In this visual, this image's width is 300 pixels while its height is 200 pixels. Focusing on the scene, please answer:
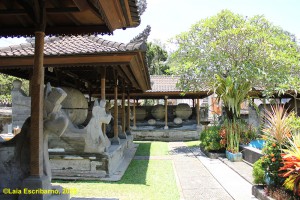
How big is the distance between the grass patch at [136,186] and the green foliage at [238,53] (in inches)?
190

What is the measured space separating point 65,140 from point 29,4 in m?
4.16

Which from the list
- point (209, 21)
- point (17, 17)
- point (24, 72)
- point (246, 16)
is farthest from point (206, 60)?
point (17, 17)

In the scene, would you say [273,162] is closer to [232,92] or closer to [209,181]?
[209,181]

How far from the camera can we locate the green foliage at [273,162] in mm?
4976

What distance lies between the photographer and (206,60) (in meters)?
11.9

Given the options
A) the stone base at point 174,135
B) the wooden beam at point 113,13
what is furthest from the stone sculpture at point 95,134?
the stone base at point 174,135

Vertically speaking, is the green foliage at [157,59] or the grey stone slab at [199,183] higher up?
the green foliage at [157,59]

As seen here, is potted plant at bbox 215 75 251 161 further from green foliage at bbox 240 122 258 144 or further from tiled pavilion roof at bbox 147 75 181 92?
tiled pavilion roof at bbox 147 75 181 92

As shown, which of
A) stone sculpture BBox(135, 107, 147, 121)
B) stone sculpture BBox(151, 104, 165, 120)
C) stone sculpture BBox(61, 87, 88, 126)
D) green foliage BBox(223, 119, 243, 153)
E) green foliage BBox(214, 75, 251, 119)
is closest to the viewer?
stone sculpture BBox(61, 87, 88, 126)

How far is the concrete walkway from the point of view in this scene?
19.6ft

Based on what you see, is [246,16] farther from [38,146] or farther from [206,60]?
[38,146]

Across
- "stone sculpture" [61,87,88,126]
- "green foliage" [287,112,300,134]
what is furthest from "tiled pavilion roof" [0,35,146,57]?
"green foliage" [287,112,300,134]

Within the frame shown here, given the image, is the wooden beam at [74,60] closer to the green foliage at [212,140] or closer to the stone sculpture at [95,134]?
the stone sculpture at [95,134]

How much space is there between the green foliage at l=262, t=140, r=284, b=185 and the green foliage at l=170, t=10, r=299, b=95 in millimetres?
5586
